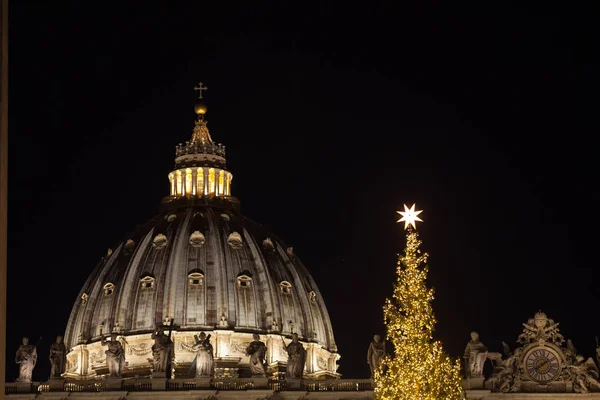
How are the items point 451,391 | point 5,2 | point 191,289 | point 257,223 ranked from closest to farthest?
point 5,2 → point 451,391 → point 191,289 → point 257,223

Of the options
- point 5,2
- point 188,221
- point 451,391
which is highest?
point 188,221

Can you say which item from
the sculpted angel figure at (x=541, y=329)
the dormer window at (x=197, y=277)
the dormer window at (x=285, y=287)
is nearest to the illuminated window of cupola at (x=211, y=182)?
the dormer window at (x=197, y=277)

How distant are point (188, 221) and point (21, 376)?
112 ft

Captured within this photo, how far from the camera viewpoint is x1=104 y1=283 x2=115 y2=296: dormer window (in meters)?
102

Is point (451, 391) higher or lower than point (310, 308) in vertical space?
lower

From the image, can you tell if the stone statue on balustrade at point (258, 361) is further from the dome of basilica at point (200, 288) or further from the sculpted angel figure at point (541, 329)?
the dome of basilica at point (200, 288)

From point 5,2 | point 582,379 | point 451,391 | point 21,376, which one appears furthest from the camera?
point 21,376

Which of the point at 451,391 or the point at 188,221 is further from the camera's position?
the point at 188,221

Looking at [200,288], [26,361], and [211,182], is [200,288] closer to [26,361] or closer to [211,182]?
[211,182]

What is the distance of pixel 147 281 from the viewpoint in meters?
101

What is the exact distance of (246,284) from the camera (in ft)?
332

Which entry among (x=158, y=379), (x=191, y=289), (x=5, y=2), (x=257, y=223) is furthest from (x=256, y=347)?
(x=5, y=2)

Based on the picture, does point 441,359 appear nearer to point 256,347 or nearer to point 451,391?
point 451,391

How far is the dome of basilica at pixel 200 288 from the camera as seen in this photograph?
322ft
